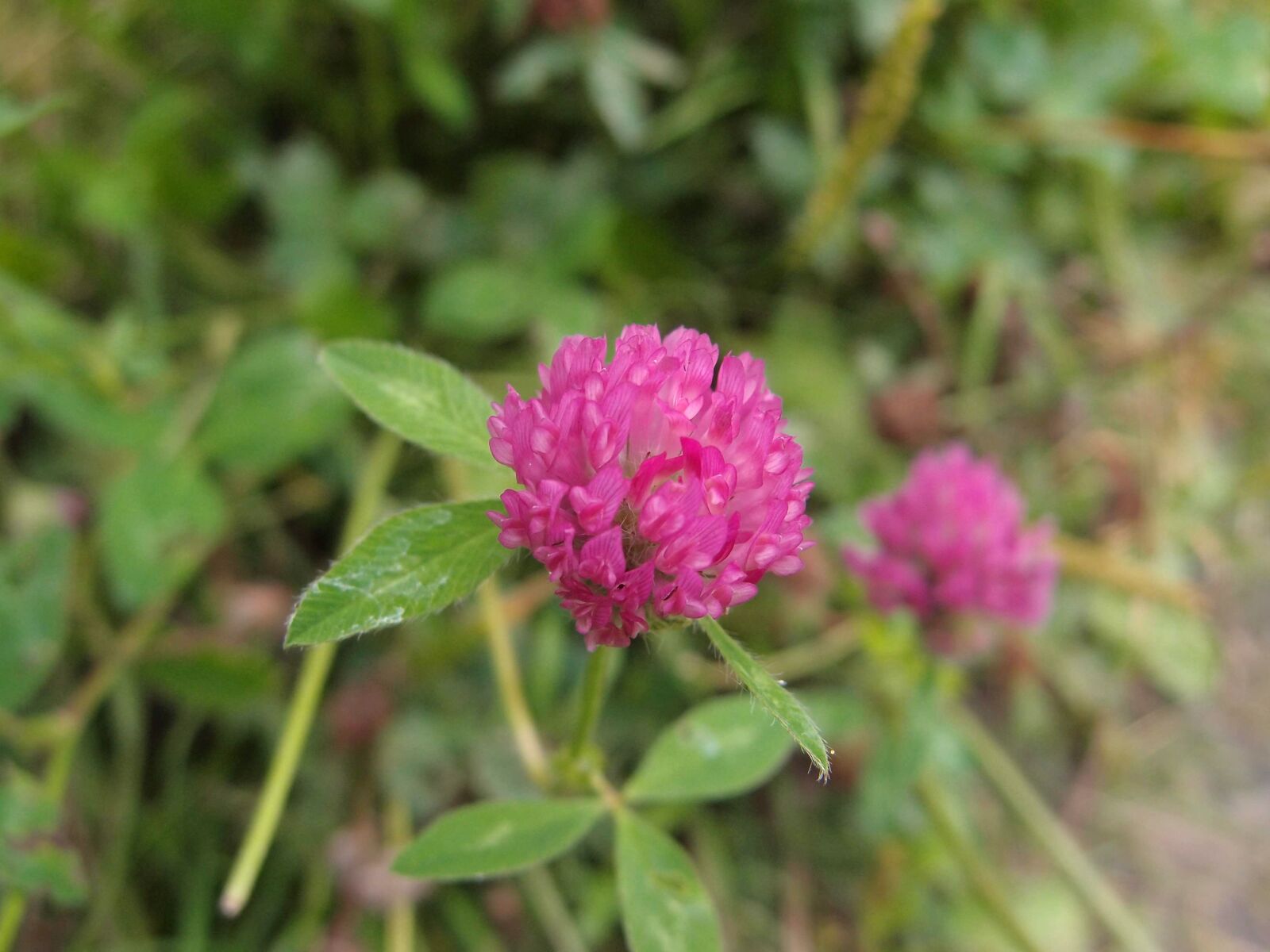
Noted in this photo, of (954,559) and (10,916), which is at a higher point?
(10,916)

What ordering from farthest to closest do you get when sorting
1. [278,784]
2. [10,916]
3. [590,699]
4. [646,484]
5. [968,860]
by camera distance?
[968,860], [278,784], [10,916], [590,699], [646,484]

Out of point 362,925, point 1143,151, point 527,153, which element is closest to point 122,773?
point 362,925

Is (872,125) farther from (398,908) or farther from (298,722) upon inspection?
(398,908)

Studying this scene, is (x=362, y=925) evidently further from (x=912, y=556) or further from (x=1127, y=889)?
(x=1127, y=889)

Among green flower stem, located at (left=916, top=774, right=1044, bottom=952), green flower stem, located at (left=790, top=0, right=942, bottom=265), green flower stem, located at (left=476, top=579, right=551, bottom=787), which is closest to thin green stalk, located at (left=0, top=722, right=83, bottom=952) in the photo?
green flower stem, located at (left=476, top=579, right=551, bottom=787)

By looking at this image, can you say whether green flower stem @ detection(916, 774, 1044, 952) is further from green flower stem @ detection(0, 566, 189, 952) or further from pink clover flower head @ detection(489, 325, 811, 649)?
green flower stem @ detection(0, 566, 189, 952)

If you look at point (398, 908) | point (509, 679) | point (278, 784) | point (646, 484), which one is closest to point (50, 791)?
point (278, 784)
